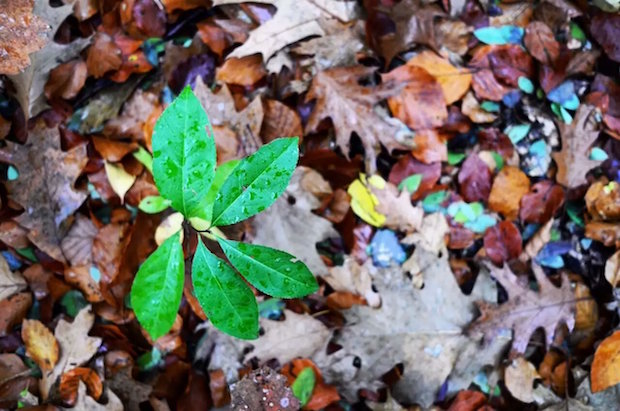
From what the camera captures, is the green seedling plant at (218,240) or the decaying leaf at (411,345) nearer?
the green seedling plant at (218,240)

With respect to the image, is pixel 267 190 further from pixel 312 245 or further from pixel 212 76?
pixel 212 76

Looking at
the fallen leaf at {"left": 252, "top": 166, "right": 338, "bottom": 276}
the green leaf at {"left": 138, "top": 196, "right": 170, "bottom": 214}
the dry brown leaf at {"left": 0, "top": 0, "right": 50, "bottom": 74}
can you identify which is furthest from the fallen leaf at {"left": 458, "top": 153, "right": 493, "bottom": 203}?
the dry brown leaf at {"left": 0, "top": 0, "right": 50, "bottom": 74}

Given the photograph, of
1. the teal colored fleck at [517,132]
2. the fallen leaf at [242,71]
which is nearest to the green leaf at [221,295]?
the fallen leaf at [242,71]

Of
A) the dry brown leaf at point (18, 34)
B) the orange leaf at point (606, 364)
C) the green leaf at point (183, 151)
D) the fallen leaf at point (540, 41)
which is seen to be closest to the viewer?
the green leaf at point (183, 151)

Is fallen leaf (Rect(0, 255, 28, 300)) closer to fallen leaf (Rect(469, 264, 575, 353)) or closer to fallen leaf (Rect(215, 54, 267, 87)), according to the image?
fallen leaf (Rect(215, 54, 267, 87))

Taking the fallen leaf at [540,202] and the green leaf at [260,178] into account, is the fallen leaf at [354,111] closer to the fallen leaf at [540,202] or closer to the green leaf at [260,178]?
the fallen leaf at [540,202]

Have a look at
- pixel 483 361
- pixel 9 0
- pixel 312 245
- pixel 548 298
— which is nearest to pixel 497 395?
pixel 483 361
